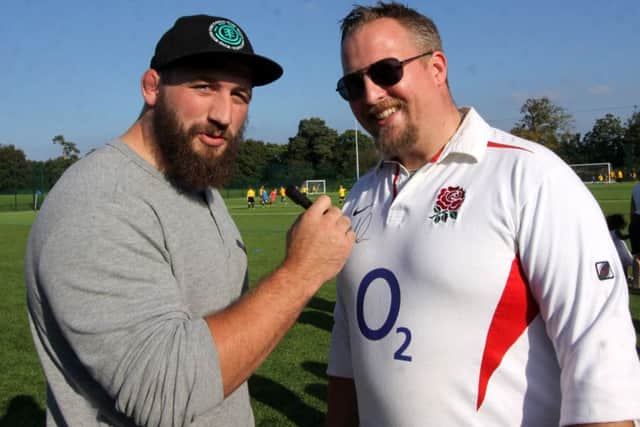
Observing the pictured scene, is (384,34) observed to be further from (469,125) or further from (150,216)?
(150,216)

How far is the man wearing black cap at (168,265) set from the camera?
1.77 meters

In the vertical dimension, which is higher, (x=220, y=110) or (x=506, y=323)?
(x=220, y=110)

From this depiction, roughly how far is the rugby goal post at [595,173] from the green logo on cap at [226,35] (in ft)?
255

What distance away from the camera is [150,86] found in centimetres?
237

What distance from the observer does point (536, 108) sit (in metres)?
82.0

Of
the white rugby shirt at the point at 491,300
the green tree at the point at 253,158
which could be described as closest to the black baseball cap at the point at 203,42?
the white rugby shirt at the point at 491,300

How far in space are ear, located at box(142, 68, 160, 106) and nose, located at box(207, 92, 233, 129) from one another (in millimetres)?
227

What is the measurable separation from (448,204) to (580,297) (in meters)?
0.59

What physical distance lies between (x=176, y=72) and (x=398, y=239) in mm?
1089

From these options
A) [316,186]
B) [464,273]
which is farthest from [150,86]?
[316,186]

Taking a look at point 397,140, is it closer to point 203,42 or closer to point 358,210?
point 358,210

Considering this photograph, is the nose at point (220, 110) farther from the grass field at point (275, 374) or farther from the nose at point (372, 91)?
the grass field at point (275, 374)

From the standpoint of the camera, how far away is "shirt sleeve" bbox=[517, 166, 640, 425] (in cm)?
188
